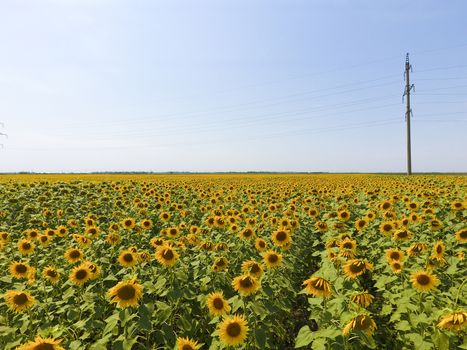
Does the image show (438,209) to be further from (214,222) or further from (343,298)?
(343,298)

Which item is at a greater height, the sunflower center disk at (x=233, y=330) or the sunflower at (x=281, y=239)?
the sunflower at (x=281, y=239)

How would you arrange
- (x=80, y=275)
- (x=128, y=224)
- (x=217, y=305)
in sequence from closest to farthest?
(x=217, y=305), (x=80, y=275), (x=128, y=224)

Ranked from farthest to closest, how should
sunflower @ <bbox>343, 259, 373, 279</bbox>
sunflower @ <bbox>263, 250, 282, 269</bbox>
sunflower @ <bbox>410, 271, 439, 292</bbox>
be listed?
sunflower @ <bbox>263, 250, 282, 269</bbox>, sunflower @ <bbox>343, 259, 373, 279</bbox>, sunflower @ <bbox>410, 271, 439, 292</bbox>

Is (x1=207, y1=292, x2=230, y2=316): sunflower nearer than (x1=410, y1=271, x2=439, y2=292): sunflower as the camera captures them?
Yes

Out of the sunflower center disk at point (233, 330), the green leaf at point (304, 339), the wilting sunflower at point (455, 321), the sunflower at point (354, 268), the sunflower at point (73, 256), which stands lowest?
the green leaf at point (304, 339)

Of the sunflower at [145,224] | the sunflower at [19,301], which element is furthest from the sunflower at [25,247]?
the sunflower at [19,301]

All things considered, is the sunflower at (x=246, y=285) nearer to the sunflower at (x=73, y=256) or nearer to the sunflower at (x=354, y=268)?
the sunflower at (x=354, y=268)

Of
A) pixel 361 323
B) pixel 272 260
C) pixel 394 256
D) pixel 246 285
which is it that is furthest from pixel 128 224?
pixel 361 323

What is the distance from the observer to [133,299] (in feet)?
13.3

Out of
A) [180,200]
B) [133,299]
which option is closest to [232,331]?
[133,299]

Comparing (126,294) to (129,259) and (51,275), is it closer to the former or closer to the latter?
(129,259)

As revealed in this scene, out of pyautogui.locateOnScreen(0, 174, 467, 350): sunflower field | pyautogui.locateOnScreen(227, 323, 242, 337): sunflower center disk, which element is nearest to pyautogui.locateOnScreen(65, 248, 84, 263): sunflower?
pyautogui.locateOnScreen(0, 174, 467, 350): sunflower field

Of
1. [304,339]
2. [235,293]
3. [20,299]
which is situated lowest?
[235,293]

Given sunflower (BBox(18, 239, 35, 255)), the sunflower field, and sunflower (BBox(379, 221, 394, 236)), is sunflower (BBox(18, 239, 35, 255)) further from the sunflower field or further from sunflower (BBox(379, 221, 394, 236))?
sunflower (BBox(379, 221, 394, 236))
